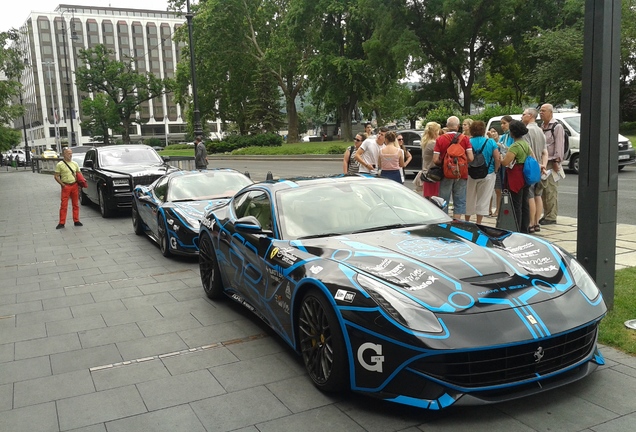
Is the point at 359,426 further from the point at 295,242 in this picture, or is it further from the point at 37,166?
the point at 37,166

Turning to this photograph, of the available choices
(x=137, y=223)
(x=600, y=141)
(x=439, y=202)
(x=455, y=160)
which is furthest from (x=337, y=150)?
(x=600, y=141)

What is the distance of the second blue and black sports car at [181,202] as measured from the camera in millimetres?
8648

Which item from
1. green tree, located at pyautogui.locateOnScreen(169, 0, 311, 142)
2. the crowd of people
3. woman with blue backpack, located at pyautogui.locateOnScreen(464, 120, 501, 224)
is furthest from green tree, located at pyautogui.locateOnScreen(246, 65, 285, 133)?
woman with blue backpack, located at pyautogui.locateOnScreen(464, 120, 501, 224)

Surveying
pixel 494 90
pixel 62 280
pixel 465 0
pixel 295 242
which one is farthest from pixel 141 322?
pixel 494 90

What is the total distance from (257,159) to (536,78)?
20.3 metres

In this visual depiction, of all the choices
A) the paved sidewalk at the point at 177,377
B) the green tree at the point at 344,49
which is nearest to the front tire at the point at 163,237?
the paved sidewalk at the point at 177,377

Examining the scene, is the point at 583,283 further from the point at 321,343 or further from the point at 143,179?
the point at 143,179

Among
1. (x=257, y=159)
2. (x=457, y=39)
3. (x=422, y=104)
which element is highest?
(x=457, y=39)

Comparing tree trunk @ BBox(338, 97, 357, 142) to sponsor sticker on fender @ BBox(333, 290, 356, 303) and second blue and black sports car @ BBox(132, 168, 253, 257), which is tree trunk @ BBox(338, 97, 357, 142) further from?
sponsor sticker on fender @ BBox(333, 290, 356, 303)

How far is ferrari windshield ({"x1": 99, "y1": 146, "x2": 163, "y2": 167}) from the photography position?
15.5m

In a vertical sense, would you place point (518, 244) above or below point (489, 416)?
above

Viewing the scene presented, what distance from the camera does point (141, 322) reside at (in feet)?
19.3

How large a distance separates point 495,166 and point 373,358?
620 centimetres

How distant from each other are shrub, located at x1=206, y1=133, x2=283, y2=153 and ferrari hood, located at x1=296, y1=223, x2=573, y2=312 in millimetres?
50822
